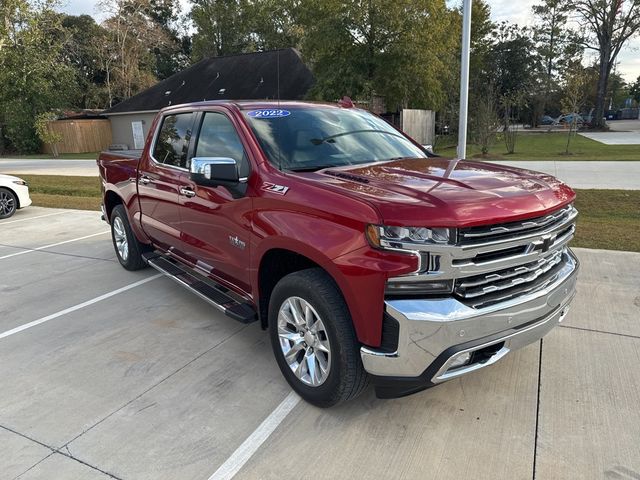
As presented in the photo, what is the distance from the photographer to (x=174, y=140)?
484 centimetres

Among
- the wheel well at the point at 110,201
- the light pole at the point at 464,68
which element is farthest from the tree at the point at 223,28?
the wheel well at the point at 110,201

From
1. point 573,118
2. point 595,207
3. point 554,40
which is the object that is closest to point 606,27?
point 554,40

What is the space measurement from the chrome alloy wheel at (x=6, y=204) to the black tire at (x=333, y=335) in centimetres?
974

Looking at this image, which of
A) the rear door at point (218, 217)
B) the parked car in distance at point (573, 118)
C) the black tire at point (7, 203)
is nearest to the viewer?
the rear door at point (218, 217)

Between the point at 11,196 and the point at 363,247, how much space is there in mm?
10500

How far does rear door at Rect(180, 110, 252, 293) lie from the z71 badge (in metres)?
0.20

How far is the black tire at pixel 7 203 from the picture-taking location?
10.5 m

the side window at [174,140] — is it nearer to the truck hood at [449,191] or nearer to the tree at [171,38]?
the truck hood at [449,191]

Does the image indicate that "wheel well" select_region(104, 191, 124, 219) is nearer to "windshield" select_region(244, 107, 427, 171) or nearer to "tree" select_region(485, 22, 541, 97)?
"windshield" select_region(244, 107, 427, 171)

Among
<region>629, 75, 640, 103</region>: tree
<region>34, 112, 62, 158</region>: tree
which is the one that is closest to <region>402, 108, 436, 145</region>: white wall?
<region>34, 112, 62, 158</region>: tree

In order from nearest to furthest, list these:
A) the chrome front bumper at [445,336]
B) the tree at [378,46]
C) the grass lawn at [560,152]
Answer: the chrome front bumper at [445,336]
the grass lawn at [560,152]
the tree at [378,46]

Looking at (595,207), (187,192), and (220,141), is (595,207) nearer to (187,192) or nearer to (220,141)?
(220,141)

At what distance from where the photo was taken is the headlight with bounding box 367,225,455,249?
2.59m

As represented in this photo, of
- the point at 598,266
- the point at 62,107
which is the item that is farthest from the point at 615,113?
the point at 598,266
